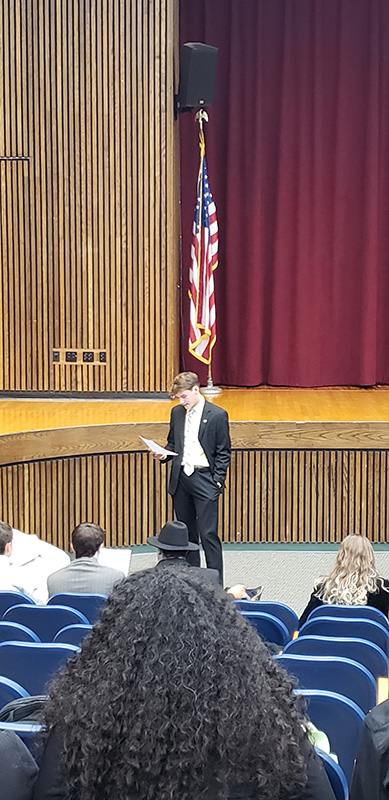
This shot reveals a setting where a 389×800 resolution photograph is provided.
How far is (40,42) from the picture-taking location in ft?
28.1

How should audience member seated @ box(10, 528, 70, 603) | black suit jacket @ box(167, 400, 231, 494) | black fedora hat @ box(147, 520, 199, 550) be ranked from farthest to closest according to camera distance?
black suit jacket @ box(167, 400, 231, 494) < audience member seated @ box(10, 528, 70, 603) < black fedora hat @ box(147, 520, 199, 550)

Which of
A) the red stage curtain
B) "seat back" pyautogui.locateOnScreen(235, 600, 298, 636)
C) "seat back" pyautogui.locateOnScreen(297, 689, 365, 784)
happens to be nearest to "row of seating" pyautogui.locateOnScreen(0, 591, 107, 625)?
"seat back" pyautogui.locateOnScreen(235, 600, 298, 636)

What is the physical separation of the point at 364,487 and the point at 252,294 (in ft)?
10.7

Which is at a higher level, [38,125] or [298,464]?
[38,125]

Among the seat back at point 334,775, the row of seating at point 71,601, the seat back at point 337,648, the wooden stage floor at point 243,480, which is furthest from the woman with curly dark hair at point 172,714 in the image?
the wooden stage floor at point 243,480

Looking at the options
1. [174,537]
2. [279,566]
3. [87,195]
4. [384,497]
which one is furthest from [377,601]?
[87,195]

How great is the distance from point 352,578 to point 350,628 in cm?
61

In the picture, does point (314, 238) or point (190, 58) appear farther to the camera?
point (314, 238)

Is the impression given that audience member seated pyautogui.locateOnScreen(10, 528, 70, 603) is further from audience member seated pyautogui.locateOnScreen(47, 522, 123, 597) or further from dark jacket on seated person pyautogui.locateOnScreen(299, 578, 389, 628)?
dark jacket on seated person pyautogui.locateOnScreen(299, 578, 389, 628)

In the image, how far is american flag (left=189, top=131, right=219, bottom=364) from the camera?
9297 mm

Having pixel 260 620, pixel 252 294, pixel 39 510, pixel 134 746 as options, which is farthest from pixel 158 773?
pixel 252 294

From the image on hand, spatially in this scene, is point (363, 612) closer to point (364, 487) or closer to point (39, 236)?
point (364, 487)

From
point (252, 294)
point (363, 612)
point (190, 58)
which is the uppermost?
point (190, 58)

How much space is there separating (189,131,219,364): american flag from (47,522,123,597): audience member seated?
16.1 feet
